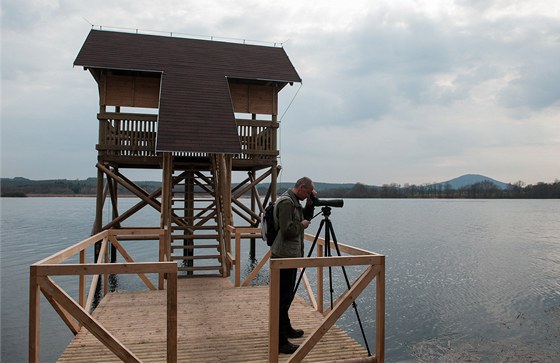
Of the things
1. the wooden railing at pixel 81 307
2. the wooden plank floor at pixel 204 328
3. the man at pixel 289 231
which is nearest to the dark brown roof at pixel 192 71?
the wooden plank floor at pixel 204 328

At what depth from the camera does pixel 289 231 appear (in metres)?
5.37

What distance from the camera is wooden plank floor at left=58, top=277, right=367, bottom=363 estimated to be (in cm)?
552

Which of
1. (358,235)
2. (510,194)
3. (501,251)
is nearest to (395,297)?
(501,251)

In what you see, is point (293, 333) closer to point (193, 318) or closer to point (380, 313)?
point (380, 313)

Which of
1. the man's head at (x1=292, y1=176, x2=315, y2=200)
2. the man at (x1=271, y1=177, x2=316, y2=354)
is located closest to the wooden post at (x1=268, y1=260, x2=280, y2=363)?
the man at (x1=271, y1=177, x2=316, y2=354)

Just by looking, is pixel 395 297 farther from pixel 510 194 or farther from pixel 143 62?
pixel 510 194

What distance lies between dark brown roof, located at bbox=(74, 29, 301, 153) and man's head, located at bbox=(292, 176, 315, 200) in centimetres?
673

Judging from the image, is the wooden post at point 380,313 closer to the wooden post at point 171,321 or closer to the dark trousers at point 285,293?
the dark trousers at point 285,293

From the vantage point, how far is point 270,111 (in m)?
16.6

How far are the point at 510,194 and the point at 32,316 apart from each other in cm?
15448

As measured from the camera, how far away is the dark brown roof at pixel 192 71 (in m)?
12.4

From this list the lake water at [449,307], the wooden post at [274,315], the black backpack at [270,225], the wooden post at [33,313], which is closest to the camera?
the wooden post at [33,313]

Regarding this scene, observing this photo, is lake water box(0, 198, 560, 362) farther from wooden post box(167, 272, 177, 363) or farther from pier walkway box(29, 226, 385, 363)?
wooden post box(167, 272, 177, 363)

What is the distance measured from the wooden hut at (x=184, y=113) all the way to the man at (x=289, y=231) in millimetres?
5729
